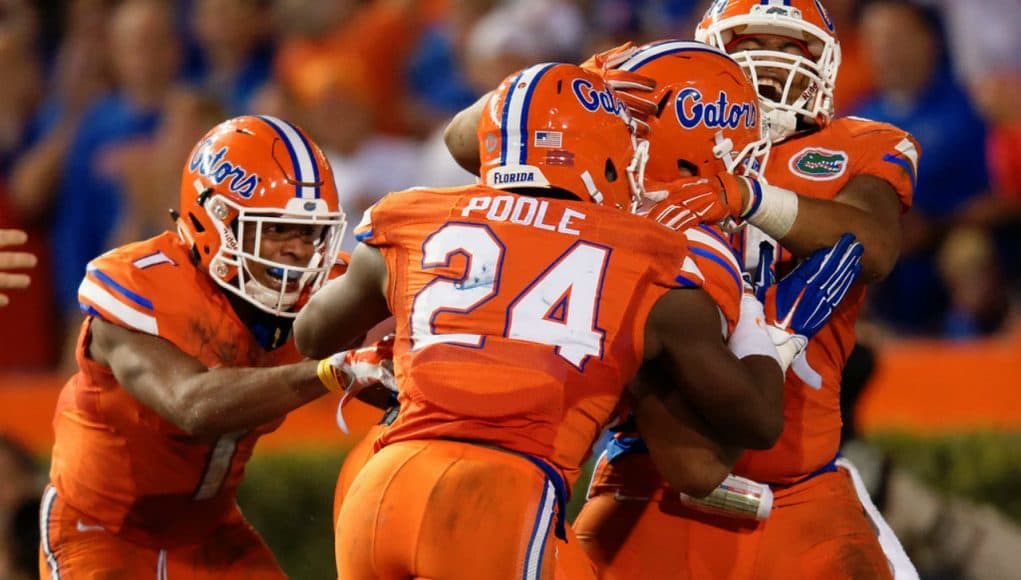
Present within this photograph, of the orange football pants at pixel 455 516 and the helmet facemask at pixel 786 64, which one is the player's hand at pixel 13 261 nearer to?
the orange football pants at pixel 455 516

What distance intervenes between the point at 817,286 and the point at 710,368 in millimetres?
570

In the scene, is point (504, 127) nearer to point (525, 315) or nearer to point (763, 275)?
point (525, 315)

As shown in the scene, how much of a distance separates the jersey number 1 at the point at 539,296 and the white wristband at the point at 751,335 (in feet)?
1.21

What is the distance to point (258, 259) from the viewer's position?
13.9 feet

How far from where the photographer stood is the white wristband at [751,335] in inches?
139

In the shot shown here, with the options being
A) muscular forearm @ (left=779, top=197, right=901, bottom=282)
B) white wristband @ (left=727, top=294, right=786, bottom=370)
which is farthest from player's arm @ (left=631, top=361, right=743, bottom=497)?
muscular forearm @ (left=779, top=197, right=901, bottom=282)

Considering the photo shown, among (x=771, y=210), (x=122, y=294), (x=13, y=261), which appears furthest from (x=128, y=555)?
(x=771, y=210)

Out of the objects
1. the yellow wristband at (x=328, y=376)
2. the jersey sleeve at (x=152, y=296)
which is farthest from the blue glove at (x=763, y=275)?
the jersey sleeve at (x=152, y=296)

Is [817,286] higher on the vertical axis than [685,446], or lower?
higher

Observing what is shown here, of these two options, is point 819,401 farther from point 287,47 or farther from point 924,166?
point 287,47

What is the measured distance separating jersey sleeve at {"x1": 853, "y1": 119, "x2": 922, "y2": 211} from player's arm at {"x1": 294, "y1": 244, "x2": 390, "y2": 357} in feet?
4.35

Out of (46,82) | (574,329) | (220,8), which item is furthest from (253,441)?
(46,82)

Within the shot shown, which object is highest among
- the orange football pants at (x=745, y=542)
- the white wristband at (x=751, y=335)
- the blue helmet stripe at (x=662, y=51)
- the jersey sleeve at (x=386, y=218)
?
the blue helmet stripe at (x=662, y=51)

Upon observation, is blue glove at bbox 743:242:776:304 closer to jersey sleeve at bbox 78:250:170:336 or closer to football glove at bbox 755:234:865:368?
football glove at bbox 755:234:865:368
